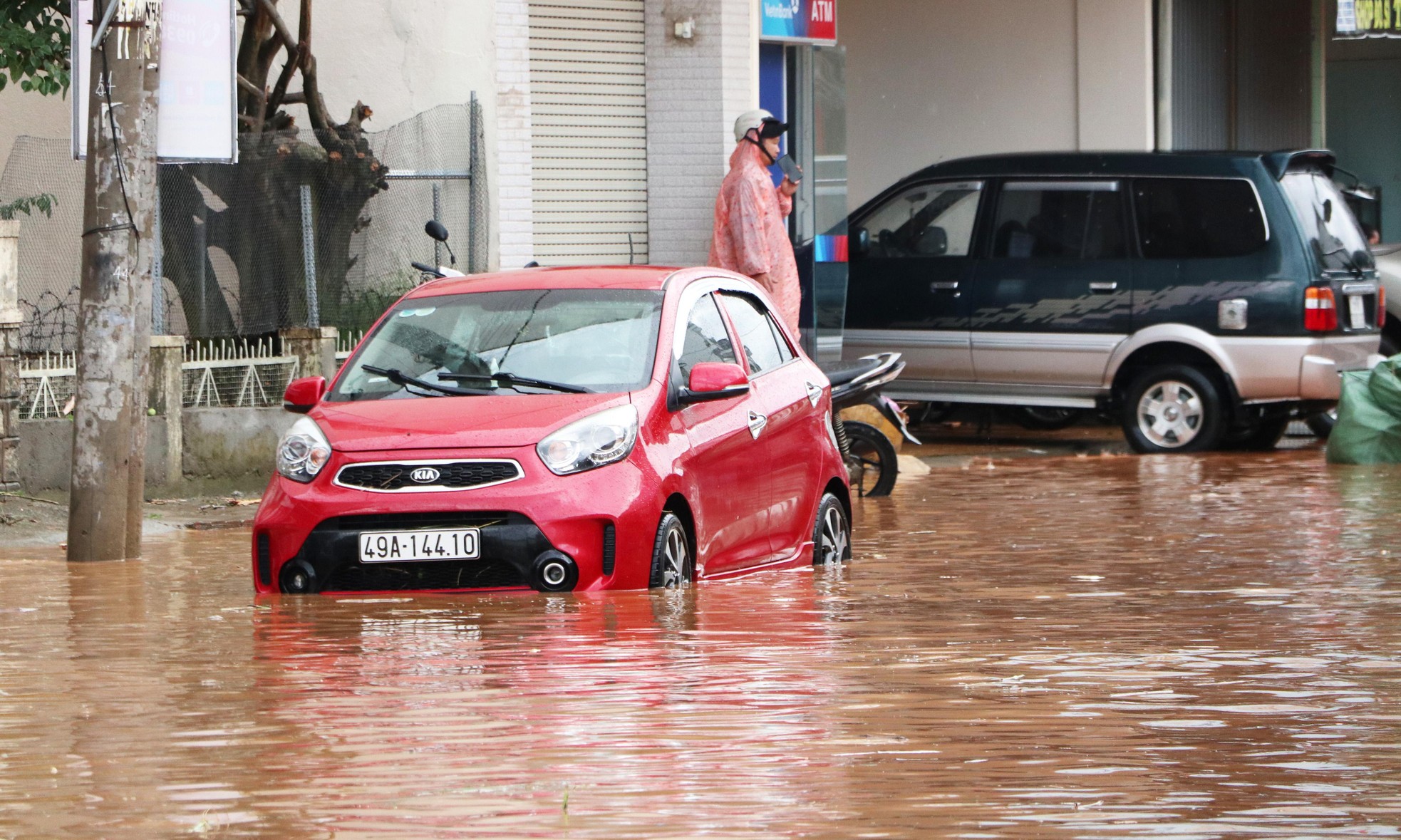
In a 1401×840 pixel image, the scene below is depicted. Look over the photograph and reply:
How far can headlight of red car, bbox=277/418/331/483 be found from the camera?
7598 millimetres

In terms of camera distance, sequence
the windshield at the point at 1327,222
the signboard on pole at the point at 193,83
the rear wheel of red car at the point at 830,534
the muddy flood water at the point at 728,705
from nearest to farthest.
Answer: the muddy flood water at the point at 728,705
the rear wheel of red car at the point at 830,534
the signboard on pole at the point at 193,83
the windshield at the point at 1327,222

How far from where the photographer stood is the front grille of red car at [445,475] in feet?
24.1

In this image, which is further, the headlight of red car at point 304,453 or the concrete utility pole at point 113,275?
the concrete utility pole at point 113,275

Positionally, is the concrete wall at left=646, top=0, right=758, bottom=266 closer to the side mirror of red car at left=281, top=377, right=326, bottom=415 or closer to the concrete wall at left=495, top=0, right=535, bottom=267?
the concrete wall at left=495, top=0, right=535, bottom=267

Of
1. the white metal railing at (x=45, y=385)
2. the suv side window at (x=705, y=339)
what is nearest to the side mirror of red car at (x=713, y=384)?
the suv side window at (x=705, y=339)

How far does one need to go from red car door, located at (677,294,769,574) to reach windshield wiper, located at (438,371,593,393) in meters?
0.42

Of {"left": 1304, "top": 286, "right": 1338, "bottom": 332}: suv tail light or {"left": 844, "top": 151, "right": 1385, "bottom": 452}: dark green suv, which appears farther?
{"left": 844, "top": 151, "right": 1385, "bottom": 452}: dark green suv

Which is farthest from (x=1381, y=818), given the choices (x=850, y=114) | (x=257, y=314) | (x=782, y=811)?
(x=850, y=114)

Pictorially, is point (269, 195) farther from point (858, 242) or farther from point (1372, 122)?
point (1372, 122)

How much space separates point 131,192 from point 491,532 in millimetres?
2953

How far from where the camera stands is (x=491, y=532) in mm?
7289

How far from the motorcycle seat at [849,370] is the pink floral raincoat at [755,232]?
1.37 meters

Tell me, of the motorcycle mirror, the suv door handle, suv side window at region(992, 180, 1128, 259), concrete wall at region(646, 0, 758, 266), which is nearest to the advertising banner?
suv side window at region(992, 180, 1128, 259)

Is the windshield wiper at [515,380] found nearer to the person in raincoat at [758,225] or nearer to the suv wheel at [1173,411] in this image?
the person in raincoat at [758,225]
